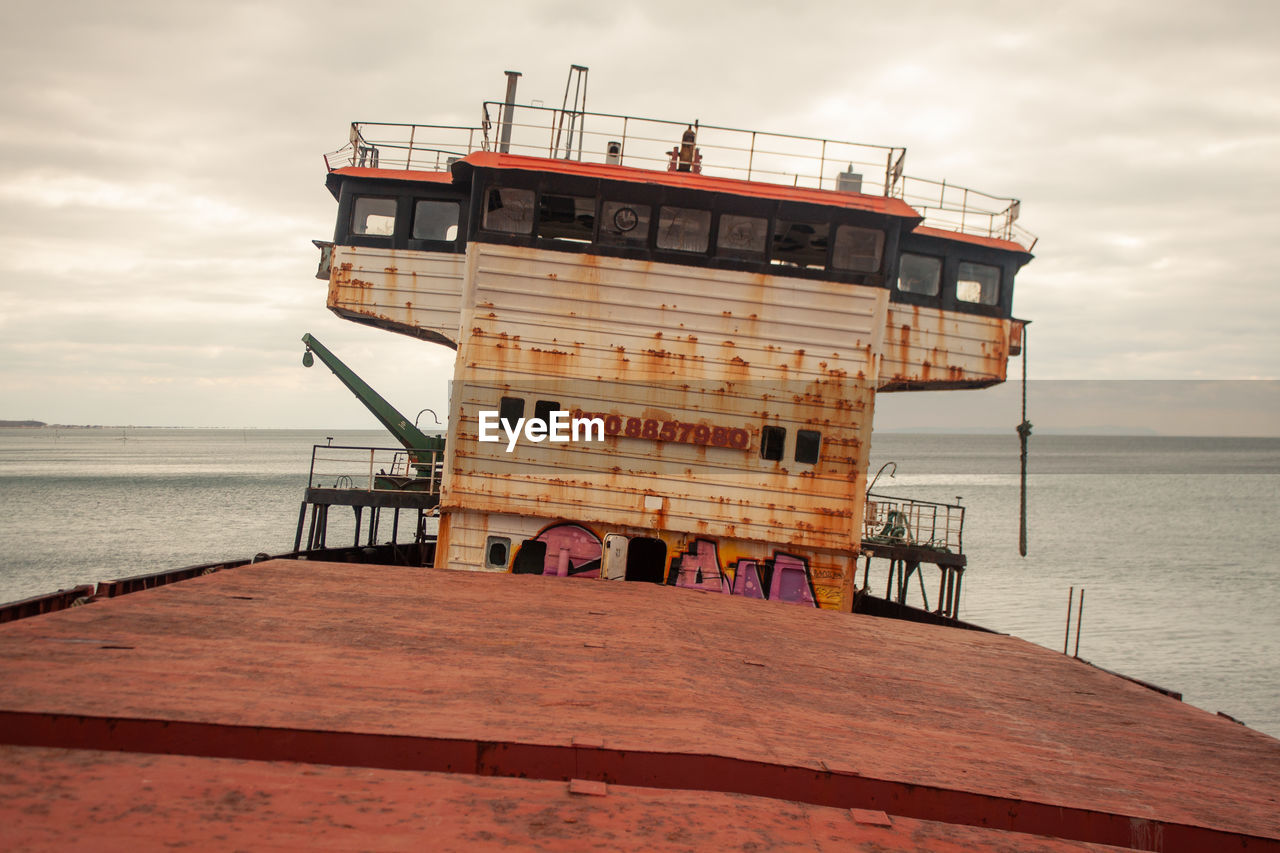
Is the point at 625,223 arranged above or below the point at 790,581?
above

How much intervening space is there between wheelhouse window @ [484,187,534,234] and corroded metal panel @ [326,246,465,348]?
1395mm

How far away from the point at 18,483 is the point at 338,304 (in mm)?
96759

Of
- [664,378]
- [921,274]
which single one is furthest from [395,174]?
[921,274]

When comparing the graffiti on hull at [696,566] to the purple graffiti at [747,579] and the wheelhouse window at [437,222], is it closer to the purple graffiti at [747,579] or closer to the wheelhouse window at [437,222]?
the purple graffiti at [747,579]

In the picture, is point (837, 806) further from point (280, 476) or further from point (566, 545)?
point (280, 476)

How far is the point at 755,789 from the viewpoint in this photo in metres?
4.42

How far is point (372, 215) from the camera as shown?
52.5 feet

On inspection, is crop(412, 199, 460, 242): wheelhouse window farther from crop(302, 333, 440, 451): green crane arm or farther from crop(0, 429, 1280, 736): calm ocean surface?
crop(0, 429, 1280, 736): calm ocean surface

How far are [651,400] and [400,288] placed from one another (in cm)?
512

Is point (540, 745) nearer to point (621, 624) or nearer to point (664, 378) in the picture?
point (621, 624)

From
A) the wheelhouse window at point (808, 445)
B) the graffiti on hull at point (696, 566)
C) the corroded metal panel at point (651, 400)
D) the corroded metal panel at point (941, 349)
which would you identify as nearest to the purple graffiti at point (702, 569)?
the graffiti on hull at point (696, 566)

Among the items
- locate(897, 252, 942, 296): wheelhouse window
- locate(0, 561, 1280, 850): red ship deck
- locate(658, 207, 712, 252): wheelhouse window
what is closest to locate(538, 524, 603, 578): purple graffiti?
locate(658, 207, 712, 252): wheelhouse window

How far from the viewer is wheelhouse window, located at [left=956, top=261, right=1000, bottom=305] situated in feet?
53.8

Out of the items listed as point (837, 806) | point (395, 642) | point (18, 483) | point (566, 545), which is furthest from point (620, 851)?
point (18, 483)
